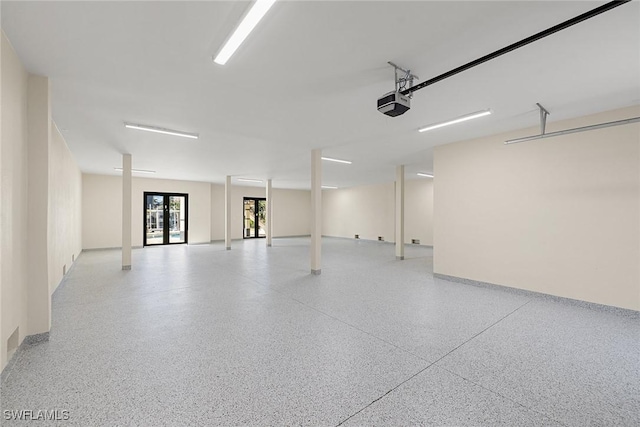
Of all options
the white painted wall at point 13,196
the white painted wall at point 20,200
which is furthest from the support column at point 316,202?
the white painted wall at point 13,196

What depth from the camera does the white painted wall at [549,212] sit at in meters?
3.54

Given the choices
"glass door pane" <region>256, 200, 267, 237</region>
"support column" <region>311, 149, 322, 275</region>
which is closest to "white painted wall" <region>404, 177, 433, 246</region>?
"support column" <region>311, 149, 322, 275</region>

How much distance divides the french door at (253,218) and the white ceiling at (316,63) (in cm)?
914

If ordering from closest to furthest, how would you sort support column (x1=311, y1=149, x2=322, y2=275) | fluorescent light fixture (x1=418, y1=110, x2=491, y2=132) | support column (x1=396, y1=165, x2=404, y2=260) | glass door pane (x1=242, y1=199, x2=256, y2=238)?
fluorescent light fixture (x1=418, y1=110, x2=491, y2=132)
support column (x1=311, y1=149, x2=322, y2=275)
support column (x1=396, y1=165, x2=404, y2=260)
glass door pane (x1=242, y1=199, x2=256, y2=238)

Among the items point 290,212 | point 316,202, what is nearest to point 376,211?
point 290,212

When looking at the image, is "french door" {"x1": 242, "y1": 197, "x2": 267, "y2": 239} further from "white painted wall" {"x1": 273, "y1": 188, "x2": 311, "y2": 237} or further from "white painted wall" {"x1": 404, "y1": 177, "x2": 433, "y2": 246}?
"white painted wall" {"x1": 404, "y1": 177, "x2": 433, "y2": 246}

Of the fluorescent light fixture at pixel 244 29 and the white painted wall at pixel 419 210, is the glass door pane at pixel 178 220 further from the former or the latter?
the fluorescent light fixture at pixel 244 29

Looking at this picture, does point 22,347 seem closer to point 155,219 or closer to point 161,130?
point 161,130

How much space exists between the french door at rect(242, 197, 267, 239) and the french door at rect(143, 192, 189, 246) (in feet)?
9.38

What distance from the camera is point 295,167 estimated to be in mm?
8234

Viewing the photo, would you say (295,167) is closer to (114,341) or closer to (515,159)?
(515,159)

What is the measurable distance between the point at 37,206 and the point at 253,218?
1135 cm

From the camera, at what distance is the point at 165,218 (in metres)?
11.3

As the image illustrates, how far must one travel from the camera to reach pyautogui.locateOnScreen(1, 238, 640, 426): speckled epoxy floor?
70.0 inches
